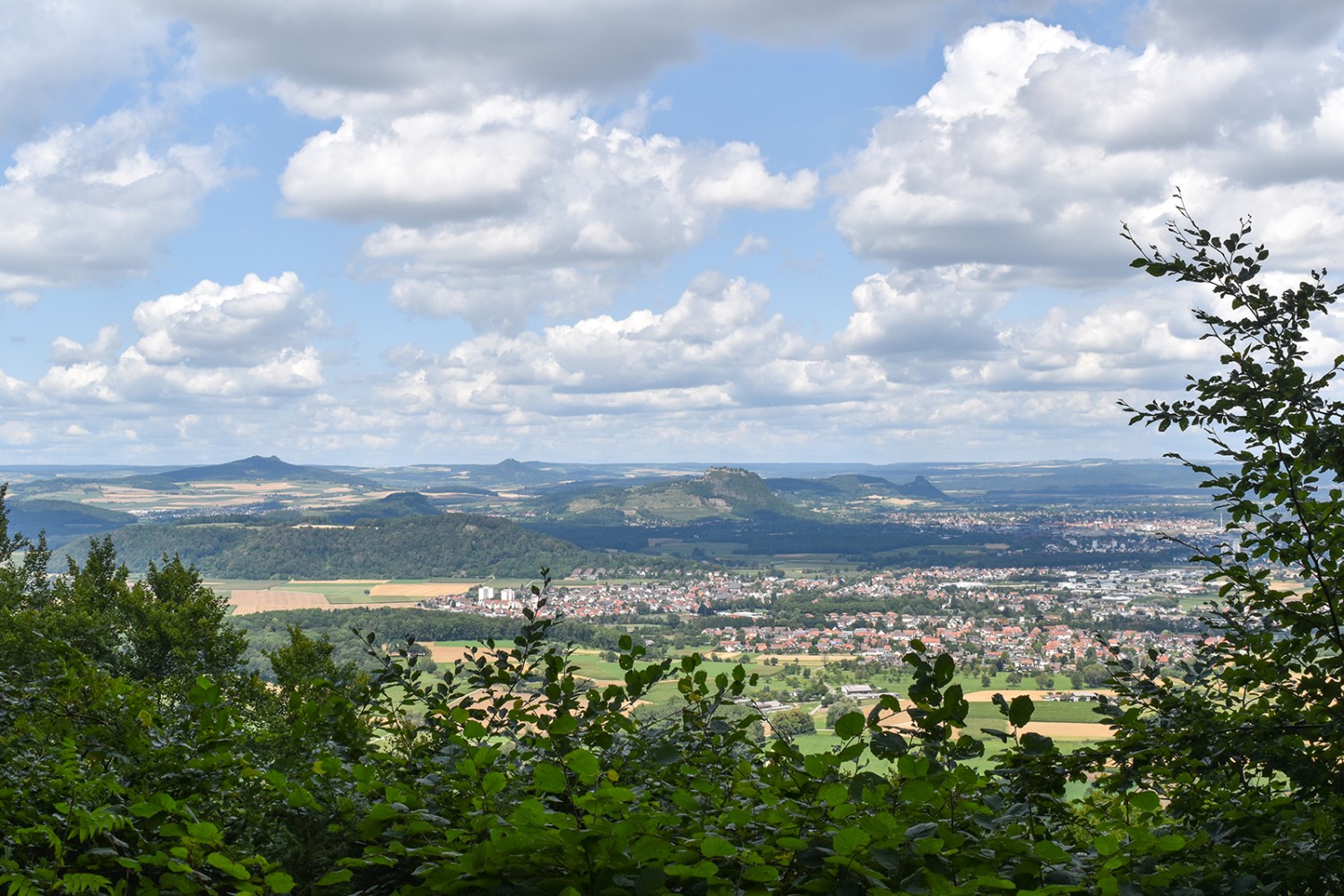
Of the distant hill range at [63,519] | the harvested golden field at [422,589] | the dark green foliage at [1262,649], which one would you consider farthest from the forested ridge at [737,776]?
the distant hill range at [63,519]

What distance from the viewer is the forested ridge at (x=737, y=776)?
2.35 meters

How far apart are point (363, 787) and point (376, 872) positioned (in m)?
0.38

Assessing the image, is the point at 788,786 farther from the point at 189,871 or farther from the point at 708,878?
the point at 189,871

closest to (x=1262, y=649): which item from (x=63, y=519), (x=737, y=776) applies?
(x=737, y=776)

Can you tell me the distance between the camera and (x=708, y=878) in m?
2.18

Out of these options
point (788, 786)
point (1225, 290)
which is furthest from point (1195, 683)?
point (788, 786)

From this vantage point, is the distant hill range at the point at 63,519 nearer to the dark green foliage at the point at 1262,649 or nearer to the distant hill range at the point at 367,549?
the distant hill range at the point at 367,549

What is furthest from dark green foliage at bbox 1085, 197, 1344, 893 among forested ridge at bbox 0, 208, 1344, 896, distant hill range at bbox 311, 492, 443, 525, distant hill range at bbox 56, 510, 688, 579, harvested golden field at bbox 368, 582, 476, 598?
distant hill range at bbox 311, 492, 443, 525

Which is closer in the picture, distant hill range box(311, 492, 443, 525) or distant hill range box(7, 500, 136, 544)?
distant hill range box(7, 500, 136, 544)

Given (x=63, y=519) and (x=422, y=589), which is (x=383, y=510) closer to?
(x=63, y=519)

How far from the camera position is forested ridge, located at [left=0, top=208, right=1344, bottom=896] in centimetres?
235

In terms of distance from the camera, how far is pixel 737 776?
10.6 ft

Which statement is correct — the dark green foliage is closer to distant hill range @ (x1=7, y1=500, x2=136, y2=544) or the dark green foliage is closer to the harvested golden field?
the harvested golden field

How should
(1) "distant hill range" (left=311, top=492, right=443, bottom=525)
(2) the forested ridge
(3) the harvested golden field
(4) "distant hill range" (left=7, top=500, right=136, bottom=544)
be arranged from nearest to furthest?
1. (2) the forested ridge
2. (3) the harvested golden field
3. (4) "distant hill range" (left=7, top=500, right=136, bottom=544)
4. (1) "distant hill range" (left=311, top=492, right=443, bottom=525)
